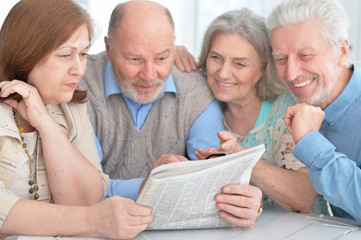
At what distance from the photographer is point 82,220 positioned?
3.94ft

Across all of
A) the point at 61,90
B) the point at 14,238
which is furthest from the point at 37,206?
the point at 61,90

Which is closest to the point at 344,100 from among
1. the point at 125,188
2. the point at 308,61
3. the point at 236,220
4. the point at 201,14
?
the point at 308,61

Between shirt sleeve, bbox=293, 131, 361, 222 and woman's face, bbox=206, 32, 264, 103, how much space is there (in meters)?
0.63

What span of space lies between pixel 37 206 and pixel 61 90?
408mm

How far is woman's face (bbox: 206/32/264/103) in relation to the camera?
6.48ft

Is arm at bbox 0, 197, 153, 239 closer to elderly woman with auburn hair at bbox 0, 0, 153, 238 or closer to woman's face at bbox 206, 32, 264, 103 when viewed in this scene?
elderly woman with auburn hair at bbox 0, 0, 153, 238

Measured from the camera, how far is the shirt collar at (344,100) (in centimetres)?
171

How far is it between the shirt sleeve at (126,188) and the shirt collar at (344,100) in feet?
2.64

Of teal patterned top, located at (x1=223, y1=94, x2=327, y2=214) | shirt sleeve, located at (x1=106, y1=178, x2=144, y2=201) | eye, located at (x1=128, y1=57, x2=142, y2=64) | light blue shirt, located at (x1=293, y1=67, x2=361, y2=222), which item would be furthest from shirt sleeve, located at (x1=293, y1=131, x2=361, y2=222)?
eye, located at (x1=128, y1=57, x2=142, y2=64)

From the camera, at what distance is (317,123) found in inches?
60.2

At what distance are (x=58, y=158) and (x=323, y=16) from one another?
113cm

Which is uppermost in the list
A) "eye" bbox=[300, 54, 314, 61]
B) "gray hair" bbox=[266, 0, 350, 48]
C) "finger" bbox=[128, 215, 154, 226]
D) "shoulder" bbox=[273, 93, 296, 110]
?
"gray hair" bbox=[266, 0, 350, 48]

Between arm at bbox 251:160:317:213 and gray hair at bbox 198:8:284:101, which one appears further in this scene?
gray hair at bbox 198:8:284:101

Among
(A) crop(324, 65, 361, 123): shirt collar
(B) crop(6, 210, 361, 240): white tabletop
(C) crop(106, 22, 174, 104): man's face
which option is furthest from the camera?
(C) crop(106, 22, 174, 104): man's face
